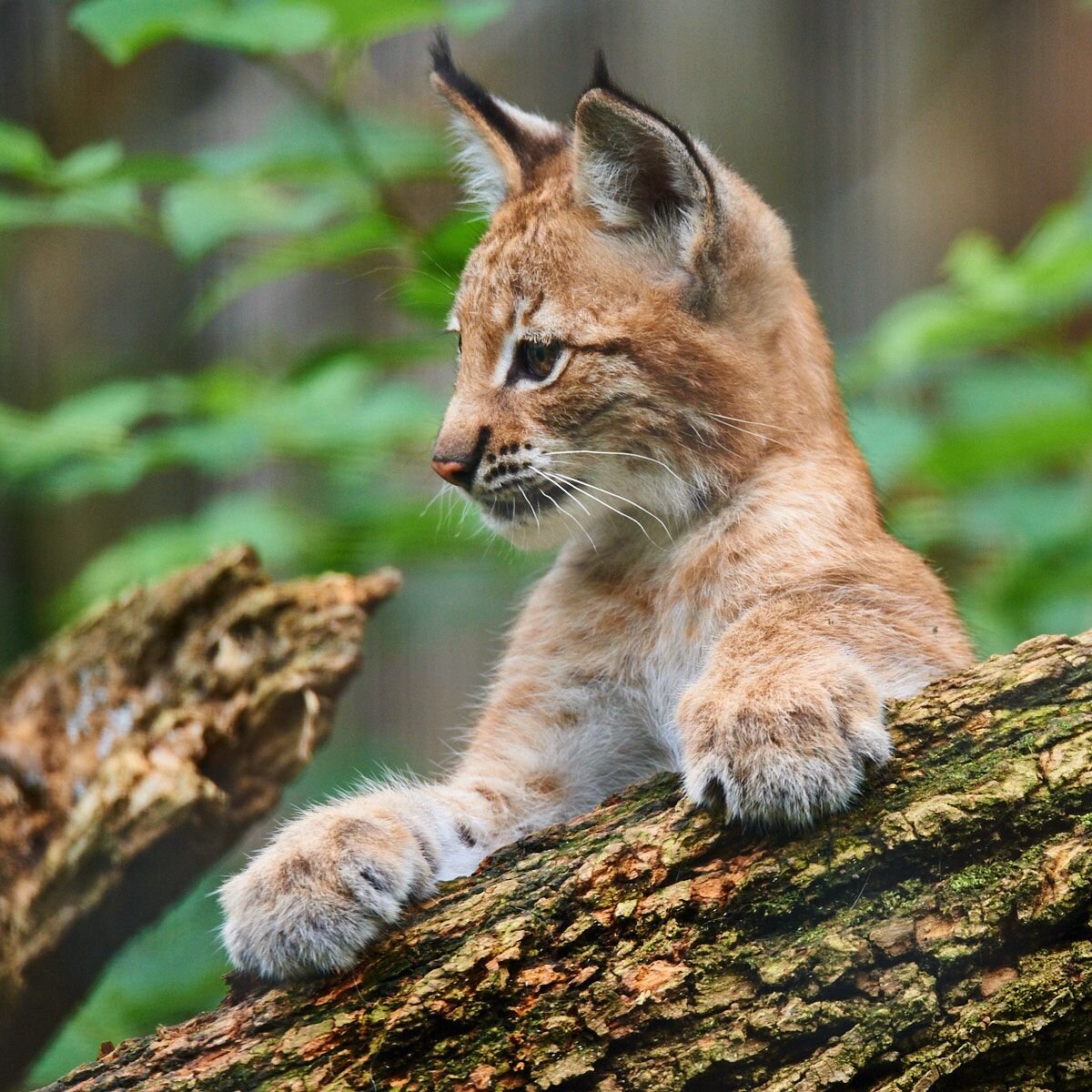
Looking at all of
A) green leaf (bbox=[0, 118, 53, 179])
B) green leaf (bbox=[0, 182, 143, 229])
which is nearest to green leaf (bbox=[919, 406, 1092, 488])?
green leaf (bbox=[0, 182, 143, 229])

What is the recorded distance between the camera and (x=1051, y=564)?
4988mm

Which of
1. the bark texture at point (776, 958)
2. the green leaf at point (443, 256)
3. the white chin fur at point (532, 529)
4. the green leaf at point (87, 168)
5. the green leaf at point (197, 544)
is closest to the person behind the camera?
the bark texture at point (776, 958)

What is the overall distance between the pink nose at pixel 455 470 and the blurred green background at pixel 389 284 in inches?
48.0

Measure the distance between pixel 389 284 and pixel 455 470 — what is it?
241 centimetres

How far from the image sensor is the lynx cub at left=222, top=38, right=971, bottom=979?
317cm

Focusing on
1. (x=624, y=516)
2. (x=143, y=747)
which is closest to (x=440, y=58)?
(x=624, y=516)

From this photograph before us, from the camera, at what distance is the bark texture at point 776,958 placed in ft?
7.17

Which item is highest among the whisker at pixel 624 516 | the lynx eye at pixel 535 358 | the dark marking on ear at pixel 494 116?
the dark marking on ear at pixel 494 116

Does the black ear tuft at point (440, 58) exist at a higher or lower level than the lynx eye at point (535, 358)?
higher

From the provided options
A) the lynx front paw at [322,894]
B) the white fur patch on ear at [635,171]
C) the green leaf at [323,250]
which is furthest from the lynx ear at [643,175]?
the lynx front paw at [322,894]

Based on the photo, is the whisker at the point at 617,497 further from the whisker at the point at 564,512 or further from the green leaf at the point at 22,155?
the green leaf at the point at 22,155

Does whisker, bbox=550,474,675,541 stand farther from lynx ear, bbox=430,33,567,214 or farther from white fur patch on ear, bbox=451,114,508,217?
white fur patch on ear, bbox=451,114,508,217

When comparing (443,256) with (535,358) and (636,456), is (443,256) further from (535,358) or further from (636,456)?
(636,456)

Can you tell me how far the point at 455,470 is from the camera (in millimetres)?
3418
